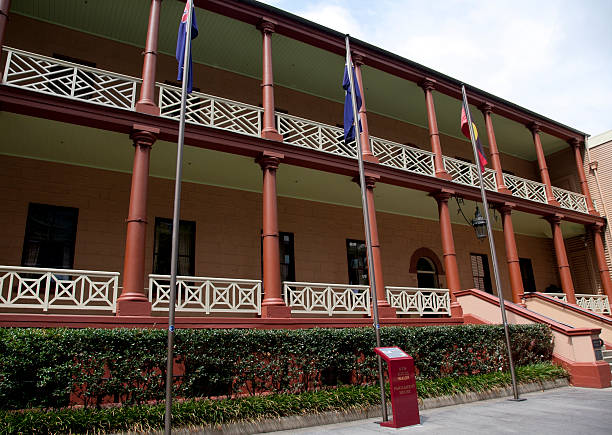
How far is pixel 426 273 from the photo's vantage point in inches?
728

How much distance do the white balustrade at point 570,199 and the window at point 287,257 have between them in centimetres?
1184

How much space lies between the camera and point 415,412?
7.22m

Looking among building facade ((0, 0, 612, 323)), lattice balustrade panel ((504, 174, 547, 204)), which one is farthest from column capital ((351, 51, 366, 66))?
lattice balustrade panel ((504, 174, 547, 204))

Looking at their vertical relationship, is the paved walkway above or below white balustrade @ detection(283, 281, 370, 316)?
below

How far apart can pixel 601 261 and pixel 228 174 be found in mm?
16132

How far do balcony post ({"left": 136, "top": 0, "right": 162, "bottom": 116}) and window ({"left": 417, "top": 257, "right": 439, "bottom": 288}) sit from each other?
12268mm

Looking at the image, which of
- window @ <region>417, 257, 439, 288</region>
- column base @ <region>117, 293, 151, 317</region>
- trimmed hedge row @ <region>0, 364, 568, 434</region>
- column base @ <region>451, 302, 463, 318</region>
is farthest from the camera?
window @ <region>417, 257, 439, 288</region>

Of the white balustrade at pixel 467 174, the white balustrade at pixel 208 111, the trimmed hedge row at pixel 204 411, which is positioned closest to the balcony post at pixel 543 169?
the white balustrade at pixel 467 174

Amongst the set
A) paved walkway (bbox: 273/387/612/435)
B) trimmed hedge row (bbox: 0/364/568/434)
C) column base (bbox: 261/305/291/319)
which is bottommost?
paved walkway (bbox: 273/387/612/435)

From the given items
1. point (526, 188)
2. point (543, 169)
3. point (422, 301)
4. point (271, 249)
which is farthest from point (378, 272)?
point (543, 169)

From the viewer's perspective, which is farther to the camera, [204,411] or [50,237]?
Answer: [50,237]

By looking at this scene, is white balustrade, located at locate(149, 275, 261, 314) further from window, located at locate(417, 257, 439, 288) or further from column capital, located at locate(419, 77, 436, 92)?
column capital, located at locate(419, 77, 436, 92)

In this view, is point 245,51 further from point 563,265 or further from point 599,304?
point 599,304

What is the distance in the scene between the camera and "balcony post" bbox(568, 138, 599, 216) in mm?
19891
